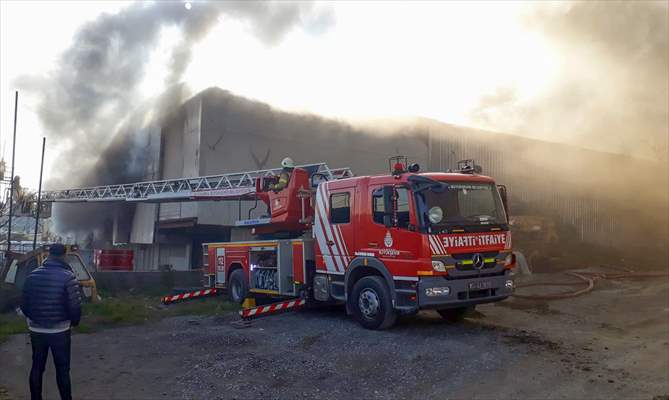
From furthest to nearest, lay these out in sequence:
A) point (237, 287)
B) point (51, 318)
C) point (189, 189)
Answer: point (189, 189) < point (237, 287) < point (51, 318)

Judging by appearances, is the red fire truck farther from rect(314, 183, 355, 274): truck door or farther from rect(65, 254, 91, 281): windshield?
rect(65, 254, 91, 281): windshield

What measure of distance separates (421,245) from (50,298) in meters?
4.69

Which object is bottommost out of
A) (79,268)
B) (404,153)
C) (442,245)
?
(79,268)

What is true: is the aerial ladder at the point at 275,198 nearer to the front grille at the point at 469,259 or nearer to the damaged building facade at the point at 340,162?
the front grille at the point at 469,259

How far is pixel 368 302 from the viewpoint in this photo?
323 inches

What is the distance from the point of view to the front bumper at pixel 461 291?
7.35m

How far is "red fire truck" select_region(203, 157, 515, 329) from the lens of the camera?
7.51 metres

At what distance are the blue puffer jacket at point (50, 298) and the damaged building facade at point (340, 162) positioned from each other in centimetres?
1364

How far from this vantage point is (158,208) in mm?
21812

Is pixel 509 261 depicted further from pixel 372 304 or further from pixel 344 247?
pixel 344 247

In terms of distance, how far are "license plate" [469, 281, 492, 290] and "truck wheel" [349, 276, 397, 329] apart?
1.22 metres

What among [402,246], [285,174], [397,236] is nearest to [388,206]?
[397,236]

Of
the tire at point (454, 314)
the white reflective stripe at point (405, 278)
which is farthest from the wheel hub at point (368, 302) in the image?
the tire at point (454, 314)

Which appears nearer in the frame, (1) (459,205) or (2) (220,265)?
(1) (459,205)
